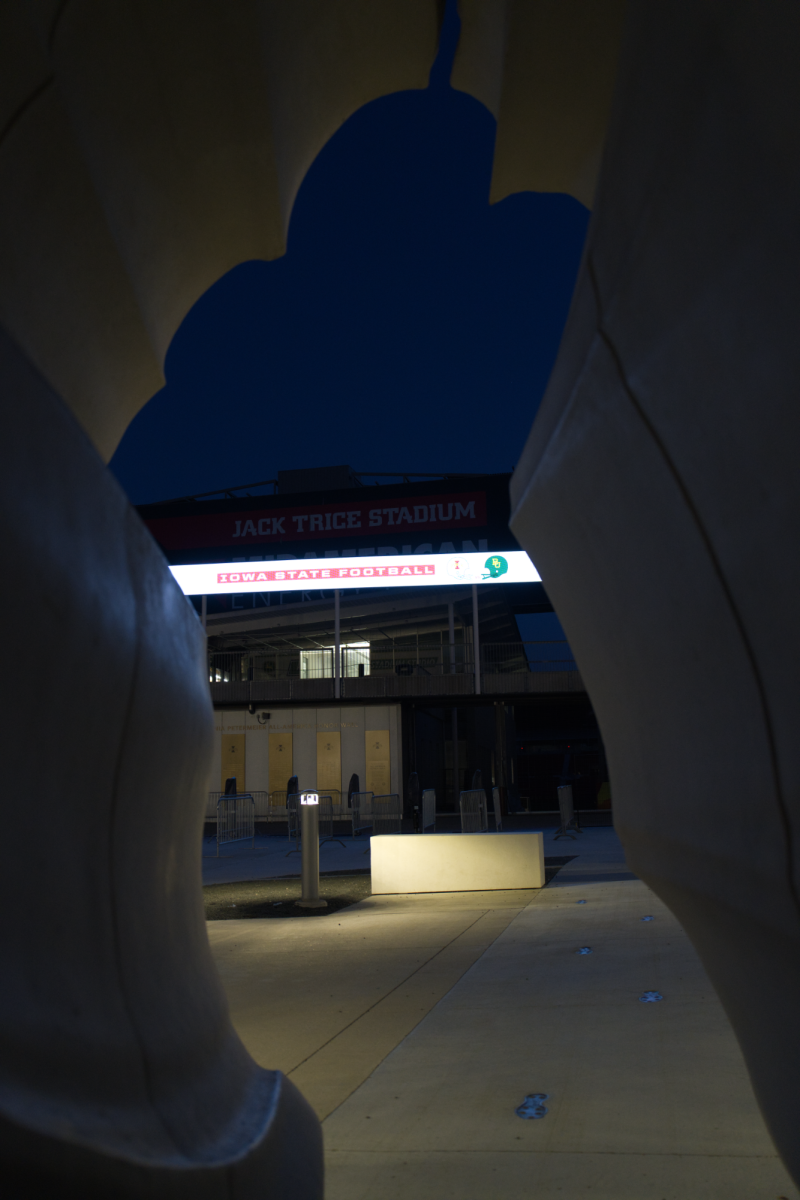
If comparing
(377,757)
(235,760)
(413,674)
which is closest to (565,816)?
(377,757)

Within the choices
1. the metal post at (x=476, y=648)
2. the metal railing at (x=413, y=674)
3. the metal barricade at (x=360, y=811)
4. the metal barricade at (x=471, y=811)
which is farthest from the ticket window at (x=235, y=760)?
the metal barricade at (x=471, y=811)

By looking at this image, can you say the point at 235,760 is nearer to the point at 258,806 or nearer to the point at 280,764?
the point at 280,764

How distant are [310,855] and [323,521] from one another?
711 inches

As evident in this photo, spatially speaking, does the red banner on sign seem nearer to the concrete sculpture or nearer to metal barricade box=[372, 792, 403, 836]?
metal barricade box=[372, 792, 403, 836]

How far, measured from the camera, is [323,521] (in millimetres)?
28328

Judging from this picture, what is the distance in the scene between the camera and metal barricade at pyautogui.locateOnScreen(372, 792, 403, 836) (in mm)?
26766

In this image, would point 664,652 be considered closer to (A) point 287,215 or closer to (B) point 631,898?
(A) point 287,215

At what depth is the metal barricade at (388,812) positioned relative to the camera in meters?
26.8

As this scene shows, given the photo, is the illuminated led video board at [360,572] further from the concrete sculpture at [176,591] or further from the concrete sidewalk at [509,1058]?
the concrete sculpture at [176,591]

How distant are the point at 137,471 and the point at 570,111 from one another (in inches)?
7187

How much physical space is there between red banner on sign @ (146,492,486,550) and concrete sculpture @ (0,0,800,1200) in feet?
79.0

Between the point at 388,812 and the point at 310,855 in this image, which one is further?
the point at 388,812

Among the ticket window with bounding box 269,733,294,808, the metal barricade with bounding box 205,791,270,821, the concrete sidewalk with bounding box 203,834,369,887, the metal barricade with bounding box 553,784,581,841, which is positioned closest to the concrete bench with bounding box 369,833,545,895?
the concrete sidewalk with bounding box 203,834,369,887

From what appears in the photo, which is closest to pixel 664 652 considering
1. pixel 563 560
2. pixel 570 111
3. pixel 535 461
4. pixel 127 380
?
pixel 563 560
